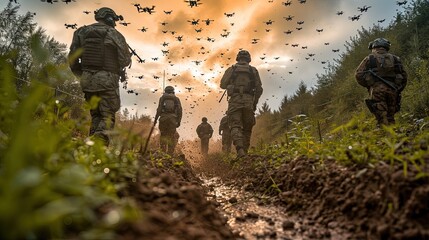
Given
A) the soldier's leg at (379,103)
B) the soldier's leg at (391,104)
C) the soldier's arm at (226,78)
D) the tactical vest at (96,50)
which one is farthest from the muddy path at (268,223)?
the soldier's arm at (226,78)

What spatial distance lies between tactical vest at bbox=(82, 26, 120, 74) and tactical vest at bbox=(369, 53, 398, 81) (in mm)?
5662

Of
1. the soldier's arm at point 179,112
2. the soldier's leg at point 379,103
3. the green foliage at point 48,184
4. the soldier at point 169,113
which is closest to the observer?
the green foliage at point 48,184

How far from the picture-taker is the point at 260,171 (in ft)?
13.5

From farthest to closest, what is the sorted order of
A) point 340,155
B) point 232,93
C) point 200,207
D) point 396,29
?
point 396,29
point 232,93
point 340,155
point 200,207

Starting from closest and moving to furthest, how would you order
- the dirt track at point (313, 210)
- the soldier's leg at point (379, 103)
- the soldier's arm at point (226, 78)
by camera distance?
the dirt track at point (313, 210) < the soldier's leg at point (379, 103) < the soldier's arm at point (226, 78)

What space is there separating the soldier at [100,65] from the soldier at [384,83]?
538cm

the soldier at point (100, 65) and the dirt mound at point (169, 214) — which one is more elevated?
the soldier at point (100, 65)

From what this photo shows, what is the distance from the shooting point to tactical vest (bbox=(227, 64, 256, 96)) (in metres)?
8.14

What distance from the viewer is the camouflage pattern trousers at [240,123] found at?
7758mm

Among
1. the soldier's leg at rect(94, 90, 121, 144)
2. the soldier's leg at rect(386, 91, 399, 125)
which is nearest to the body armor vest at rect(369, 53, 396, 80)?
the soldier's leg at rect(386, 91, 399, 125)

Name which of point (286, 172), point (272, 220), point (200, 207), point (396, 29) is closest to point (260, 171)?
point (286, 172)

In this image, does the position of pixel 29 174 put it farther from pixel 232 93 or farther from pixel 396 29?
pixel 396 29

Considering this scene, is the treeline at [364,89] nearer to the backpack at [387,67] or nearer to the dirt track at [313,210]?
the backpack at [387,67]

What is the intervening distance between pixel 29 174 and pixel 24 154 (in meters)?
0.06
